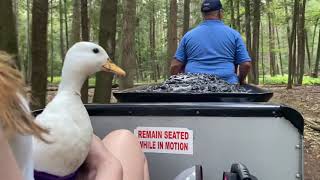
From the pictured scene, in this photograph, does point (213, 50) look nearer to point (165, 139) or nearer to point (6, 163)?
point (165, 139)

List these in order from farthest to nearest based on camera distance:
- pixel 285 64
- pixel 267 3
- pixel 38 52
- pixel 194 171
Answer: pixel 285 64 → pixel 267 3 → pixel 38 52 → pixel 194 171

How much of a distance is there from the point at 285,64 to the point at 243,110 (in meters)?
60.8

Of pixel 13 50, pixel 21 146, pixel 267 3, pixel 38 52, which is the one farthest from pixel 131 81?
pixel 267 3

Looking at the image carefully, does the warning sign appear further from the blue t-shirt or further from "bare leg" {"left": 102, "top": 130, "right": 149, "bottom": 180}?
the blue t-shirt

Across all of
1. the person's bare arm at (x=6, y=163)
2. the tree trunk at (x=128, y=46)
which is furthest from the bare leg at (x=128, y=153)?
the tree trunk at (x=128, y=46)

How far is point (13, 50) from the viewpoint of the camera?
5.77 metres

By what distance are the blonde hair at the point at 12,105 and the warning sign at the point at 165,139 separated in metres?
1.65

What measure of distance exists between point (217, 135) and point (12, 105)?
71.2 inches

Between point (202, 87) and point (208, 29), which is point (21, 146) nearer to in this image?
point (202, 87)

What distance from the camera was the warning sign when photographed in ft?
10.1

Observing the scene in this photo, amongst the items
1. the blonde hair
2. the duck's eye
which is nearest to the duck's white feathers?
the duck's eye

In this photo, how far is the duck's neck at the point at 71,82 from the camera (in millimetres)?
2500

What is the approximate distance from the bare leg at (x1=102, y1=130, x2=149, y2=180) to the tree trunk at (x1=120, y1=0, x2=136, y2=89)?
9436mm

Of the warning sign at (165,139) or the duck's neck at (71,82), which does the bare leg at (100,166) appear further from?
the warning sign at (165,139)
